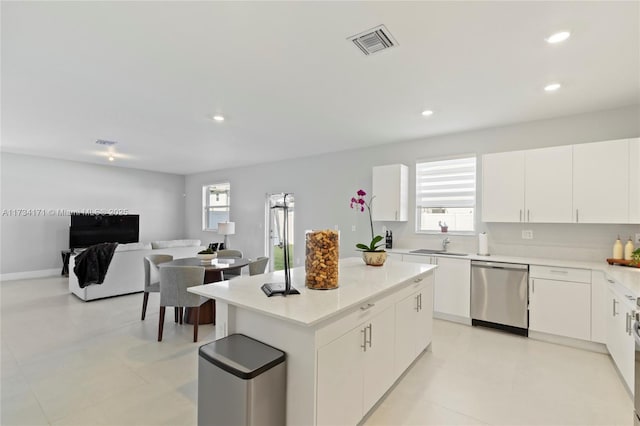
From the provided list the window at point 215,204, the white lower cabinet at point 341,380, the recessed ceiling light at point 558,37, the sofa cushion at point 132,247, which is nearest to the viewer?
the white lower cabinet at point 341,380

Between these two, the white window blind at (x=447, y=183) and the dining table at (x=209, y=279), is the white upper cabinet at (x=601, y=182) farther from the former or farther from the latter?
the dining table at (x=209, y=279)

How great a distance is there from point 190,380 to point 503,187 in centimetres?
415

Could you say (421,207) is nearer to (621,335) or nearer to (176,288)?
(621,335)

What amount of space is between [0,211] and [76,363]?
585cm

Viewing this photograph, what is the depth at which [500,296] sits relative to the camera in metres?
3.75

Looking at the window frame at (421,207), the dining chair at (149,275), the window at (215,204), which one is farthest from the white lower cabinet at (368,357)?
the window at (215,204)

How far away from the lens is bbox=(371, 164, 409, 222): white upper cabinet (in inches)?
193

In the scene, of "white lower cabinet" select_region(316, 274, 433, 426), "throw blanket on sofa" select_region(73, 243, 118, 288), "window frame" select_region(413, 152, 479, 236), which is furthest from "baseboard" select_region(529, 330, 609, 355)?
"throw blanket on sofa" select_region(73, 243, 118, 288)

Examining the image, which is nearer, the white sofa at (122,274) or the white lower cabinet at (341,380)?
the white lower cabinet at (341,380)

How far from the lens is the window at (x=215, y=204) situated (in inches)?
330

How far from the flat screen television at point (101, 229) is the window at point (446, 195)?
7.18m

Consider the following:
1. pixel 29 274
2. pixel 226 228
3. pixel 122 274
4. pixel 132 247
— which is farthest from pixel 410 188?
pixel 29 274

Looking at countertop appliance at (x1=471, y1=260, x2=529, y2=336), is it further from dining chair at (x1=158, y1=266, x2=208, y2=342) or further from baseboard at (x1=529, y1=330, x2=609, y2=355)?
dining chair at (x1=158, y1=266, x2=208, y2=342)

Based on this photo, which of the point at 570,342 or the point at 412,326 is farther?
the point at 570,342
